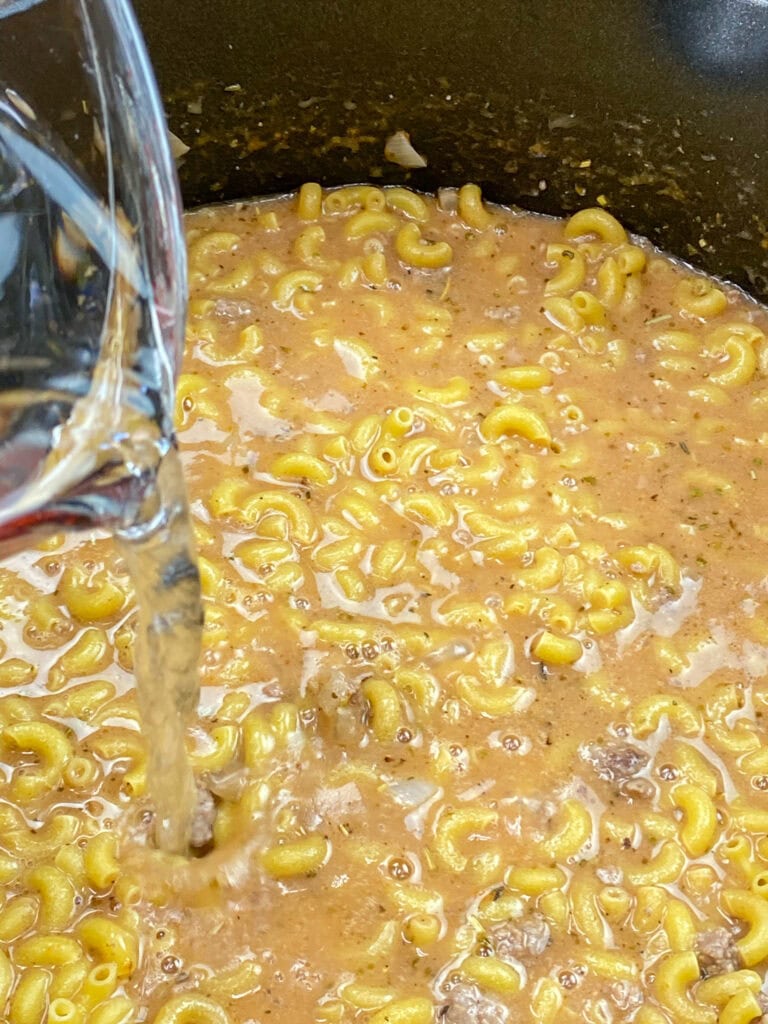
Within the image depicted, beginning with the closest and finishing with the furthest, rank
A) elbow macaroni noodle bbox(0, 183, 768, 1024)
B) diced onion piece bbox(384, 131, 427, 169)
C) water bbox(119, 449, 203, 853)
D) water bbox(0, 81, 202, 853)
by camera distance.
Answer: water bbox(0, 81, 202, 853)
water bbox(119, 449, 203, 853)
elbow macaroni noodle bbox(0, 183, 768, 1024)
diced onion piece bbox(384, 131, 427, 169)

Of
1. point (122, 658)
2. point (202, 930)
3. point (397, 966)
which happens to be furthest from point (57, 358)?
point (397, 966)

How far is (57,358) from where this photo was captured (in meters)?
2.04

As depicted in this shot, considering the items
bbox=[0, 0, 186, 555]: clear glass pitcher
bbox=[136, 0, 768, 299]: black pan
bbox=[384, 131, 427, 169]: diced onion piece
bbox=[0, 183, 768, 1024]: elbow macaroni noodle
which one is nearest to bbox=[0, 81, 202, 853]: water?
bbox=[0, 0, 186, 555]: clear glass pitcher

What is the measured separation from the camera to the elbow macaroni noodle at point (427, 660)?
7.99 ft

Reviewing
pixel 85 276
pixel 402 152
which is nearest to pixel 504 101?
pixel 402 152

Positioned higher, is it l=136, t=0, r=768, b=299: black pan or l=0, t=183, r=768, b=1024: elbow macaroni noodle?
l=136, t=0, r=768, b=299: black pan

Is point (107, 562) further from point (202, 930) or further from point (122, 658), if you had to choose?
point (202, 930)

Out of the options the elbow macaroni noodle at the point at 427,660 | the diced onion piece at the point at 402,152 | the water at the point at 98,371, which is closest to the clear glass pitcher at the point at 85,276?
the water at the point at 98,371

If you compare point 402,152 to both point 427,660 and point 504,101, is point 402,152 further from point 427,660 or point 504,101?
point 427,660

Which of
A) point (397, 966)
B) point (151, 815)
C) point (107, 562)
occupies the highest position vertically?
point (107, 562)

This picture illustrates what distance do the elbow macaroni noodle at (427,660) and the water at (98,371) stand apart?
1.10 feet

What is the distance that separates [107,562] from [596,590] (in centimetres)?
101

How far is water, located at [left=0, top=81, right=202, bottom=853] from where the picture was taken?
190 cm

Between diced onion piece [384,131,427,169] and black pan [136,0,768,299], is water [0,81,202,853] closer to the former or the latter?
black pan [136,0,768,299]
